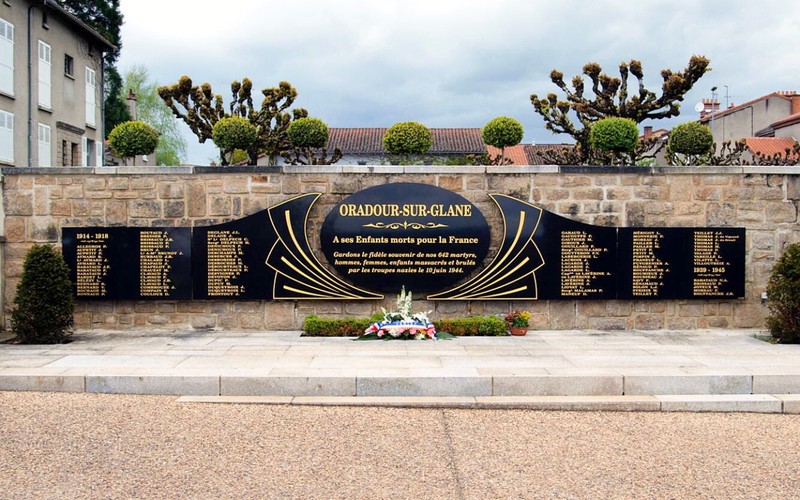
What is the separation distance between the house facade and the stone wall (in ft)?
49.3

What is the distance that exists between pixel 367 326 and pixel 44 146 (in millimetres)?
21674

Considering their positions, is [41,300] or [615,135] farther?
[615,135]

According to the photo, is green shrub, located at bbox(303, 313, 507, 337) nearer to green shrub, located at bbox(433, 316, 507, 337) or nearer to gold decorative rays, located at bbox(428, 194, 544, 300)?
green shrub, located at bbox(433, 316, 507, 337)

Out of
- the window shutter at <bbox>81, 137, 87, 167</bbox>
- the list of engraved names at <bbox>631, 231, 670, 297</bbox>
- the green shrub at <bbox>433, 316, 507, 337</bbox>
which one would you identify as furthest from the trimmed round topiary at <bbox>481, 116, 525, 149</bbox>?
the window shutter at <bbox>81, 137, 87, 167</bbox>

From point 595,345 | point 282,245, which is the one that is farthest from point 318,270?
point 595,345

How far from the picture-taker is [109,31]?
3703cm

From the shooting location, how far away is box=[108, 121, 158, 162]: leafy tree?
12.1 meters

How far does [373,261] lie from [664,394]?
204 inches

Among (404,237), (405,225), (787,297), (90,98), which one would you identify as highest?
(90,98)

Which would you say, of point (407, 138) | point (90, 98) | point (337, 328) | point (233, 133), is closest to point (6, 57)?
point (90, 98)

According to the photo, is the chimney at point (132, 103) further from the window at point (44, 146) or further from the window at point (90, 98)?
the window at point (44, 146)

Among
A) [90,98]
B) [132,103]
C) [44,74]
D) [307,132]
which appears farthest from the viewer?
Result: [132,103]

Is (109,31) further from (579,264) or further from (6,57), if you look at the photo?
(579,264)

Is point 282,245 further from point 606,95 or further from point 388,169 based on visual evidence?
point 606,95
